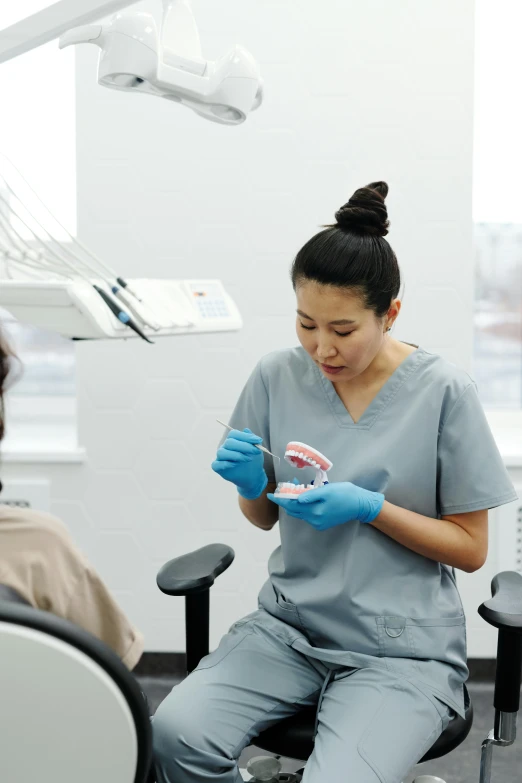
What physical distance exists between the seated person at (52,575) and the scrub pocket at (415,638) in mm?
415

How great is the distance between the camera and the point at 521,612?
1398 mm

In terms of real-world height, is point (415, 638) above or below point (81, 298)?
below

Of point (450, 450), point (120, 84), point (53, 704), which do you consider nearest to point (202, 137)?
point (120, 84)

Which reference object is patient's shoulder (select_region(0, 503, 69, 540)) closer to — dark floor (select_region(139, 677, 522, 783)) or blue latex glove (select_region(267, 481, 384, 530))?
blue latex glove (select_region(267, 481, 384, 530))

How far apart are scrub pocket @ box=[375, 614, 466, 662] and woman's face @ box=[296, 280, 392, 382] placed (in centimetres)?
44

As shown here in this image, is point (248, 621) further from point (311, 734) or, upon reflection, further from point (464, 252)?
point (464, 252)

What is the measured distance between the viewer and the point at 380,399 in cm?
152

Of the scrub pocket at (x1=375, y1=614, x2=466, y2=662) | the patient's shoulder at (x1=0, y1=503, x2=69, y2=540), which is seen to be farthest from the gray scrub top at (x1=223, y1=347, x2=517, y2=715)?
the patient's shoulder at (x1=0, y1=503, x2=69, y2=540)

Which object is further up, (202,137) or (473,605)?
(202,137)

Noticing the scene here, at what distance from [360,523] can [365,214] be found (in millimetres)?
536

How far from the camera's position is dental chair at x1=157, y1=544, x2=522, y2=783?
54.2 inches

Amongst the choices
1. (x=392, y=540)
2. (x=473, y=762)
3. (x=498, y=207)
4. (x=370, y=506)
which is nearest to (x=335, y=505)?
(x=370, y=506)

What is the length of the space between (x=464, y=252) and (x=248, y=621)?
4.21ft

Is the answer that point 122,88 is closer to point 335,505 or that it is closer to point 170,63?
point 170,63
